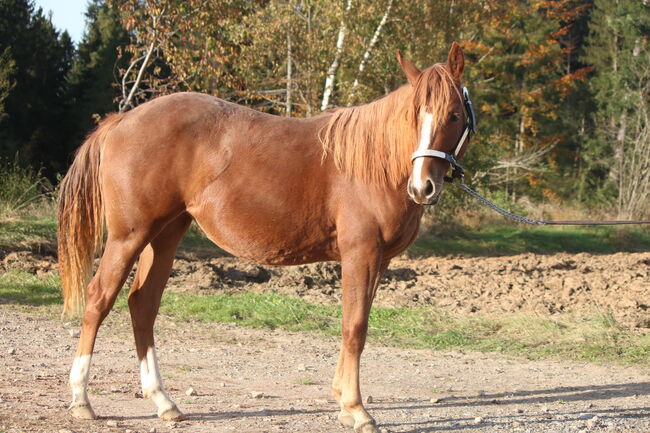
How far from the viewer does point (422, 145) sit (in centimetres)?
429

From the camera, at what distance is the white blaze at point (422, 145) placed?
422cm

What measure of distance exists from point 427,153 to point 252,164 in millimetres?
1171

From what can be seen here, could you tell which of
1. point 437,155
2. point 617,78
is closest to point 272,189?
point 437,155

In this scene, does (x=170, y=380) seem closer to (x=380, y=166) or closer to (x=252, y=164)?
(x=252, y=164)

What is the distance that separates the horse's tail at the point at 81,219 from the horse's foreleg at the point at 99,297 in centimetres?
35

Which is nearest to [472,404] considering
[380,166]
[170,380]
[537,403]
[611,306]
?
[537,403]

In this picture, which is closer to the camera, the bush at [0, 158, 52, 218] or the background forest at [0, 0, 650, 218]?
the bush at [0, 158, 52, 218]

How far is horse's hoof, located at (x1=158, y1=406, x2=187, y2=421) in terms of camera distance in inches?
179

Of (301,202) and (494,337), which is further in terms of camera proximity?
(494,337)

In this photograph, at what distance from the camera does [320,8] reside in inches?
626

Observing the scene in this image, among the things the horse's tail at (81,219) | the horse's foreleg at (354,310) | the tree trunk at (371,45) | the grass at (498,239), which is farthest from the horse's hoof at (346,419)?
the tree trunk at (371,45)

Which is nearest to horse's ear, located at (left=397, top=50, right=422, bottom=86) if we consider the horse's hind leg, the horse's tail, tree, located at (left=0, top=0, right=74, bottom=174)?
the horse's hind leg

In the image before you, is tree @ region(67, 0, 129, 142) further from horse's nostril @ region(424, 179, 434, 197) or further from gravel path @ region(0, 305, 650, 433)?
horse's nostril @ region(424, 179, 434, 197)

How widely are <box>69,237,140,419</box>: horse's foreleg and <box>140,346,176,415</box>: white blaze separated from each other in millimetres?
389
